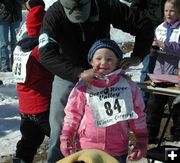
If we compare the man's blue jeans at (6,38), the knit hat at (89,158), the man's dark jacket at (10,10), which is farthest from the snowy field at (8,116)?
the knit hat at (89,158)

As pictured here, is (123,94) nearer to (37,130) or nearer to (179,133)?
(37,130)

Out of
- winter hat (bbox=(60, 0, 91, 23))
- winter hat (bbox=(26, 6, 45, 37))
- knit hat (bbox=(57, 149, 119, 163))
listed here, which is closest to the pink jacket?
winter hat (bbox=(60, 0, 91, 23))

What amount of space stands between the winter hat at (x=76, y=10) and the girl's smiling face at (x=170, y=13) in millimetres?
2165

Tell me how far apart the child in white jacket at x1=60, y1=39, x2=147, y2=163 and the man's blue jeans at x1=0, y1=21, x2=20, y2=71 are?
6863 mm

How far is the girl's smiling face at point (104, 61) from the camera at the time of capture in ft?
11.8

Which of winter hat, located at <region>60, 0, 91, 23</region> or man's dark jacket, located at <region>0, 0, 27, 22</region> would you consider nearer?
winter hat, located at <region>60, 0, 91, 23</region>

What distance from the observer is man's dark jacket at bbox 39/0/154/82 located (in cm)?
369

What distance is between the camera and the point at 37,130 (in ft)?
16.1

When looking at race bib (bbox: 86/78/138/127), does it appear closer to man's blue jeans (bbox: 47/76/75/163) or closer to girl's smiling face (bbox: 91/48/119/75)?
girl's smiling face (bbox: 91/48/119/75)

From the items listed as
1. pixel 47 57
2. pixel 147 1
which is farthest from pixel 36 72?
pixel 147 1

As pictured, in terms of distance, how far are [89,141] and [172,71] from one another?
262cm

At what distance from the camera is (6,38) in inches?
408

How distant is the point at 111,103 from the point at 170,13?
250cm

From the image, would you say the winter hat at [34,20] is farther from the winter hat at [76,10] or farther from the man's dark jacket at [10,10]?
the man's dark jacket at [10,10]
